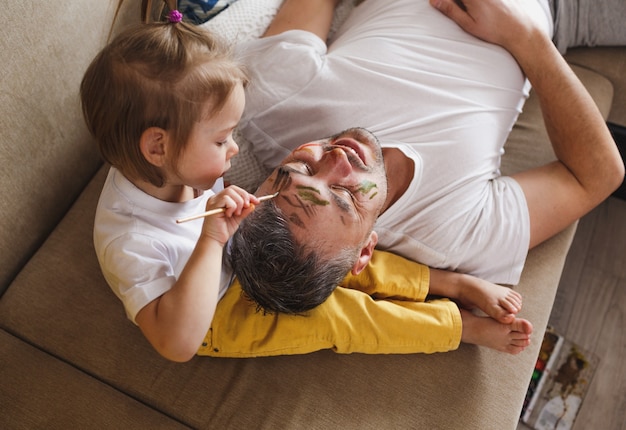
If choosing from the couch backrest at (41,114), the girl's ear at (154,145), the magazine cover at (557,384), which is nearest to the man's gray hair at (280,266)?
the girl's ear at (154,145)

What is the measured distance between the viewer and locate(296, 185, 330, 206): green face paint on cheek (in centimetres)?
119

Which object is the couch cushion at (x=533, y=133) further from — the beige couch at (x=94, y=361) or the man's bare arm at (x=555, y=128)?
the beige couch at (x=94, y=361)

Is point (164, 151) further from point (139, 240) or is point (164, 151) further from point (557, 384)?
point (557, 384)

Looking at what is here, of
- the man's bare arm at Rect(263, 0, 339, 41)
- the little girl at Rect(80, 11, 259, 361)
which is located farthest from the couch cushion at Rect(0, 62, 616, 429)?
the man's bare arm at Rect(263, 0, 339, 41)

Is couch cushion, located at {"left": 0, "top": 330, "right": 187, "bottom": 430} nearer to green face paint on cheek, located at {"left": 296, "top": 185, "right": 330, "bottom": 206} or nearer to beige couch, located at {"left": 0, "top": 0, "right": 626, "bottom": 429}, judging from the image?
beige couch, located at {"left": 0, "top": 0, "right": 626, "bottom": 429}

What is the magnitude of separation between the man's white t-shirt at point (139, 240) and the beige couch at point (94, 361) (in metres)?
0.22

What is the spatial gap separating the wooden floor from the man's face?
1092mm

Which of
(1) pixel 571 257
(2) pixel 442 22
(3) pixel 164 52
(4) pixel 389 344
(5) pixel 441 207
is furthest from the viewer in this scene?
(1) pixel 571 257

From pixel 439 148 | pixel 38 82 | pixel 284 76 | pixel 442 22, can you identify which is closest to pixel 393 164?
pixel 439 148

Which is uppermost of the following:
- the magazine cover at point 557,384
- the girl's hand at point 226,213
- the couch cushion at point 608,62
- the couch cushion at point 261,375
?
the couch cushion at point 608,62

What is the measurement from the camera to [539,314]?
144cm

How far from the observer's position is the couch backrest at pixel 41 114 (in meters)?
1.28

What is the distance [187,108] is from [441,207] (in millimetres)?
730

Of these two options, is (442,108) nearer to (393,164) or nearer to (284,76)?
(393,164)
